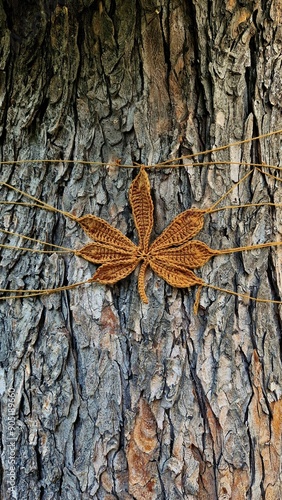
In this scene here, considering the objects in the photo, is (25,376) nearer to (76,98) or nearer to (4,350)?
(4,350)

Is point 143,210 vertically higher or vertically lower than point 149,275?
higher

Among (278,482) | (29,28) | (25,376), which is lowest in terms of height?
(278,482)

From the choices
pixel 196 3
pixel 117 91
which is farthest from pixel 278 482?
pixel 196 3
